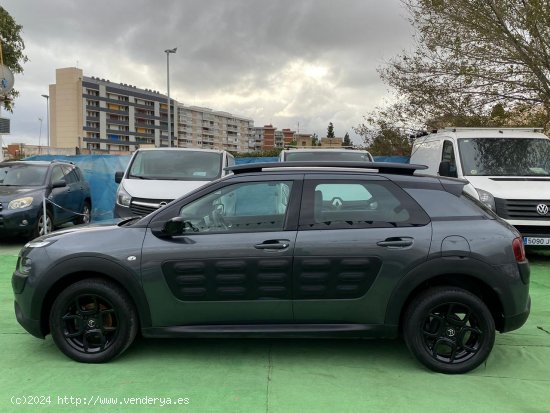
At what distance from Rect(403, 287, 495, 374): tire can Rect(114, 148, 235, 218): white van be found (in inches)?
177

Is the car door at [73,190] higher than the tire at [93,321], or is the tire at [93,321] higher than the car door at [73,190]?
the car door at [73,190]

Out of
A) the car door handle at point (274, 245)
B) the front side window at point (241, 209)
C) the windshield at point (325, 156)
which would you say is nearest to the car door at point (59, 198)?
the windshield at point (325, 156)

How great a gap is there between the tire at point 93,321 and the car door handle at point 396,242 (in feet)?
6.79

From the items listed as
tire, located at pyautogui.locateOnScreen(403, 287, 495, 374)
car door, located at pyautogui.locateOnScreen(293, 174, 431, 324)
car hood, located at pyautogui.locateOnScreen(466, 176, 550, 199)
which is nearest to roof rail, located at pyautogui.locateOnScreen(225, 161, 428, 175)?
car door, located at pyautogui.locateOnScreen(293, 174, 431, 324)

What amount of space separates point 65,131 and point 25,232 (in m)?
120

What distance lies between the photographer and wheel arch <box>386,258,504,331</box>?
3641 mm

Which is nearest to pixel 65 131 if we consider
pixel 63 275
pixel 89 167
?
pixel 89 167

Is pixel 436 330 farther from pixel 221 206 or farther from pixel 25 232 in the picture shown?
pixel 25 232

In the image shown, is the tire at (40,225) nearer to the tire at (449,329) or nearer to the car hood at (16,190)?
the car hood at (16,190)

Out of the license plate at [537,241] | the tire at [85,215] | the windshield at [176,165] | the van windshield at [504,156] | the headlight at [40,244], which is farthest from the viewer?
the tire at [85,215]

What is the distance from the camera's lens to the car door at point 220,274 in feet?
12.1

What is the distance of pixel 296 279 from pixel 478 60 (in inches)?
407

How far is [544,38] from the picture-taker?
10422 millimetres

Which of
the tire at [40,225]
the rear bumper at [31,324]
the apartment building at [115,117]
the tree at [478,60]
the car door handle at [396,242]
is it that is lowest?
the rear bumper at [31,324]
